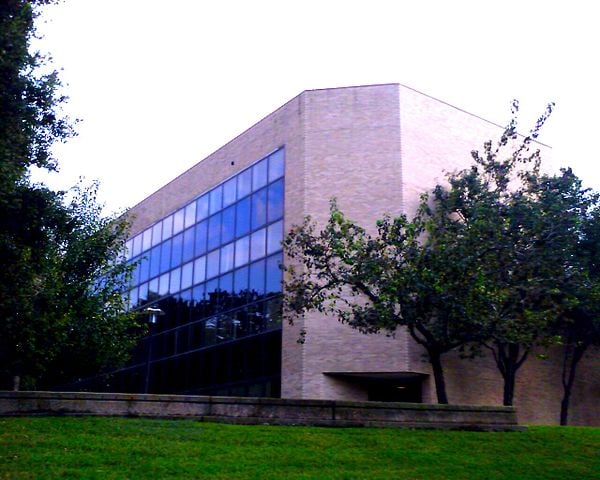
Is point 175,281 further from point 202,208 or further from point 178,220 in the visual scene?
point 202,208

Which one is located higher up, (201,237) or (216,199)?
(216,199)

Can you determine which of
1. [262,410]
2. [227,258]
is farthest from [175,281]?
[262,410]

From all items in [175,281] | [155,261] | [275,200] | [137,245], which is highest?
[137,245]

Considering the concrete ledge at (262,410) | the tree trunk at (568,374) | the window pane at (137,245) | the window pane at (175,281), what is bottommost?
the concrete ledge at (262,410)

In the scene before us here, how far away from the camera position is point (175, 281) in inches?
1570

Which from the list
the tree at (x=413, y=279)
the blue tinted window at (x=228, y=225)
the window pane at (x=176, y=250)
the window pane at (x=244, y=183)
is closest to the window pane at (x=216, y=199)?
the blue tinted window at (x=228, y=225)

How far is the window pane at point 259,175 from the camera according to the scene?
34.3 m

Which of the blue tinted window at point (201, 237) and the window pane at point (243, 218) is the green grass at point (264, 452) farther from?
the blue tinted window at point (201, 237)

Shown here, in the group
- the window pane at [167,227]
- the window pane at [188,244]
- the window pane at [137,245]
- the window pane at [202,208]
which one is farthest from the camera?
the window pane at [137,245]

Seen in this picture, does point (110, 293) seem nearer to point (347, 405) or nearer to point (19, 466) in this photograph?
point (347, 405)

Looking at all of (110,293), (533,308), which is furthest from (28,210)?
(533,308)

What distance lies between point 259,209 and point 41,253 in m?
13.0

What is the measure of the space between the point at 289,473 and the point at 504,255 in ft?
43.8

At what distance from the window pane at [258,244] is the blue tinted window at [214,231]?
3.09 m
